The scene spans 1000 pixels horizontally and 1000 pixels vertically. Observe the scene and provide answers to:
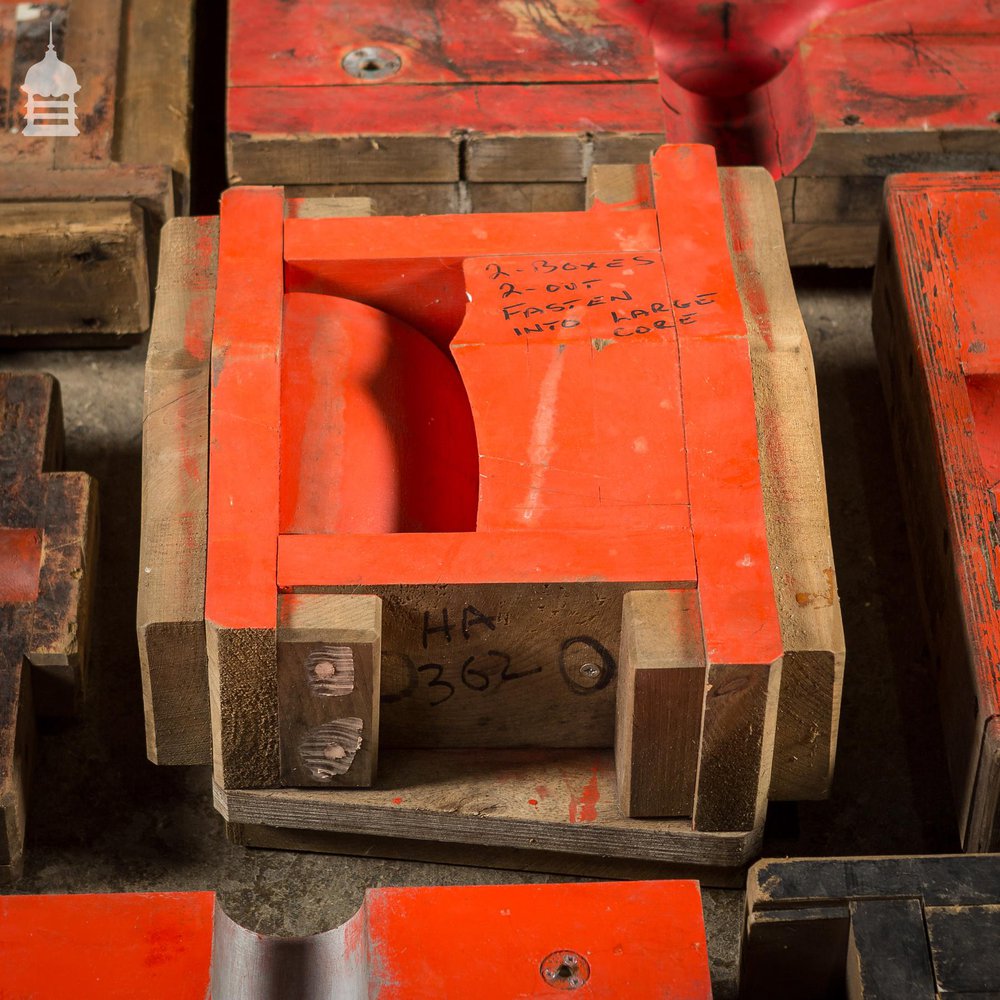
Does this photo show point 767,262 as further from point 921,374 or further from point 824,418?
point 824,418

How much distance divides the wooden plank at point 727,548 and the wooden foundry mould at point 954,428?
378 millimetres

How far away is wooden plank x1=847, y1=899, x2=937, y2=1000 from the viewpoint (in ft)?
7.75

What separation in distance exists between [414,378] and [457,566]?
1.62 feet

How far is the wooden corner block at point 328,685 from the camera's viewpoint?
270cm

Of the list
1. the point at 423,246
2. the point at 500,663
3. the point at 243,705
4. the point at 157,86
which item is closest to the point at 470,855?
the point at 500,663

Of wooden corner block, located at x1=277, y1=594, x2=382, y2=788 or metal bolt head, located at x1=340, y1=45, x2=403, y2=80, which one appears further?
metal bolt head, located at x1=340, y1=45, x2=403, y2=80

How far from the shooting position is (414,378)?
312 centimetres

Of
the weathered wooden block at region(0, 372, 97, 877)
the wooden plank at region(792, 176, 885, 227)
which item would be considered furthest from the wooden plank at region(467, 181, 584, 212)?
the weathered wooden block at region(0, 372, 97, 877)

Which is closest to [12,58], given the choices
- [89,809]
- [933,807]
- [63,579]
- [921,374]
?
[63,579]

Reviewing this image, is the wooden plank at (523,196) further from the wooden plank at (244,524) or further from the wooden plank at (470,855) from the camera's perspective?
the wooden plank at (470,855)

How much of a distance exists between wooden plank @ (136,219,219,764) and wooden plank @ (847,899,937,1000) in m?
1.02

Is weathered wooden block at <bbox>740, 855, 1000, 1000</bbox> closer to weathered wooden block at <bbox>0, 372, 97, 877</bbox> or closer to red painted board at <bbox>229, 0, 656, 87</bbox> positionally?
weathered wooden block at <bbox>0, 372, 97, 877</bbox>

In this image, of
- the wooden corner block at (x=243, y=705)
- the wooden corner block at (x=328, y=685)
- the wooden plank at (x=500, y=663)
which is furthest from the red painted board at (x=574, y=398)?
the wooden corner block at (x=243, y=705)

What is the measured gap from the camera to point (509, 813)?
291 cm
